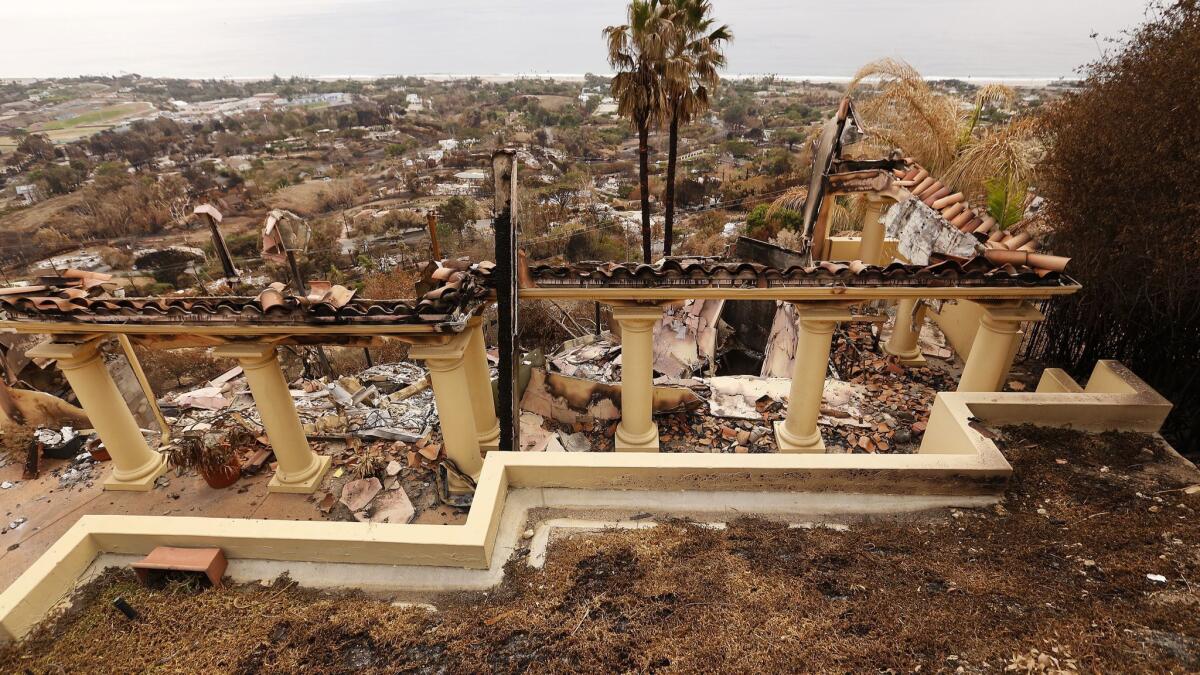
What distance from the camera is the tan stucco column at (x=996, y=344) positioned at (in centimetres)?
712

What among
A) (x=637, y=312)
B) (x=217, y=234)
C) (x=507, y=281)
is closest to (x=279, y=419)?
(x=217, y=234)

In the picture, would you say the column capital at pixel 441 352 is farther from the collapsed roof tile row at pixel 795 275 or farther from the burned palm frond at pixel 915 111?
the burned palm frond at pixel 915 111

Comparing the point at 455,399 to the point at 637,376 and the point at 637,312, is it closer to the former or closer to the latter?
the point at 637,376

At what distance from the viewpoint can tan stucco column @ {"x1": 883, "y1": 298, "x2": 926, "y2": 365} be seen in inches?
440

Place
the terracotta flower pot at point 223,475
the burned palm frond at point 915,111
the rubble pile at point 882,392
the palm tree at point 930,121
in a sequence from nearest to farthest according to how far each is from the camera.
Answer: the terracotta flower pot at point 223,475 < the rubble pile at point 882,392 < the palm tree at point 930,121 < the burned palm frond at point 915,111

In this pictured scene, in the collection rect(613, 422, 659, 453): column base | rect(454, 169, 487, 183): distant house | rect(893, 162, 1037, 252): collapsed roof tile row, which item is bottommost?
rect(454, 169, 487, 183): distant house

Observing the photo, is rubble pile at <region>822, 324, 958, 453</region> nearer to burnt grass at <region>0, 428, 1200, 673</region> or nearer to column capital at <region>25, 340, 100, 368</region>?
burnt grass at <region>0, 428, 1200, 673</region>

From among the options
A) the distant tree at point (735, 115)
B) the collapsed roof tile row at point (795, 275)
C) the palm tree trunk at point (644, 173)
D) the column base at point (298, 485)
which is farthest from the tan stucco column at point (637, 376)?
the distant tree at point (735, 115)

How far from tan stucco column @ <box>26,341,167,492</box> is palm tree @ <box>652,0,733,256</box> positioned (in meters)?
12.8

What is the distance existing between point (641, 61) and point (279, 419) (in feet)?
37.6

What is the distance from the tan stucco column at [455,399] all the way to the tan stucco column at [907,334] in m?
9.18

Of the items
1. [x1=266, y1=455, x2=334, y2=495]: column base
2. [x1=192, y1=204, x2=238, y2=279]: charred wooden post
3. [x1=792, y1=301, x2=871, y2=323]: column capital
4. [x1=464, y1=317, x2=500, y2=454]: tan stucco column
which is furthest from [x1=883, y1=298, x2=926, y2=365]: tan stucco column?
[x1=192, y1=204, x2=238, y2=279]: charred wooden post

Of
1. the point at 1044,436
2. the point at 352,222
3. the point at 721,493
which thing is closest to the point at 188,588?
the point at 721,493

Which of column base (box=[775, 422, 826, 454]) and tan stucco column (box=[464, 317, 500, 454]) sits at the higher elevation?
tan stucco column (box=[464, 317, 500, 454])
